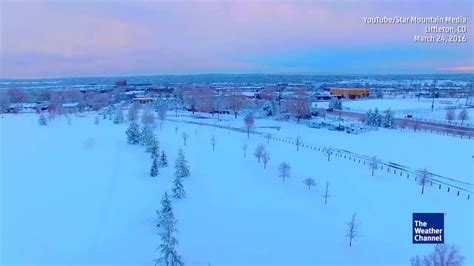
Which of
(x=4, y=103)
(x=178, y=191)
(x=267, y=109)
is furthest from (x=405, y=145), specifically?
(x=4, y=103)

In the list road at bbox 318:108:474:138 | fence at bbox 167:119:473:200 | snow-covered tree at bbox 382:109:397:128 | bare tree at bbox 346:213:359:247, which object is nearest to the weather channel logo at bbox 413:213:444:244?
bare tree at bbox 346:213:359:247

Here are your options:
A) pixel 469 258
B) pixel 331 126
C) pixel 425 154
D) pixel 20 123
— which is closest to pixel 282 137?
pixel 331 126

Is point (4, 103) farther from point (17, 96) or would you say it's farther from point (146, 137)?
point (146, 137)

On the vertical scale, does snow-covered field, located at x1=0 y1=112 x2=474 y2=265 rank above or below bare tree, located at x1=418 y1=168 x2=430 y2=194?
below

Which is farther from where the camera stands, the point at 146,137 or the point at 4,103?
the point at 4,103

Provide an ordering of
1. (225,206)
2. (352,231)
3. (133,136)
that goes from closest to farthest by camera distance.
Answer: (352,231) < (225,206) < (133,136)

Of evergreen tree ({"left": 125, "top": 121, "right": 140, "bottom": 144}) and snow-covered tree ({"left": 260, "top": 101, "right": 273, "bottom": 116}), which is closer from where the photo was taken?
evergreen tree ({"left": 125, "top": 121, "right": 140, "bottom": 144})

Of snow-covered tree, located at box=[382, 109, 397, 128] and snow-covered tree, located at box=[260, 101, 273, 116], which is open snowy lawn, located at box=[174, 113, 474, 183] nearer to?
snow-covered tree, located at box=[382, 109, 397, 128]

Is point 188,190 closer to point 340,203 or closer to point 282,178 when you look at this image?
point 282,178

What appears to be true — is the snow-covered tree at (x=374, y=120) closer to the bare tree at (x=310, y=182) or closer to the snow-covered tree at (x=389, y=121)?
the snow-covered tree at (x=389, y=121)
